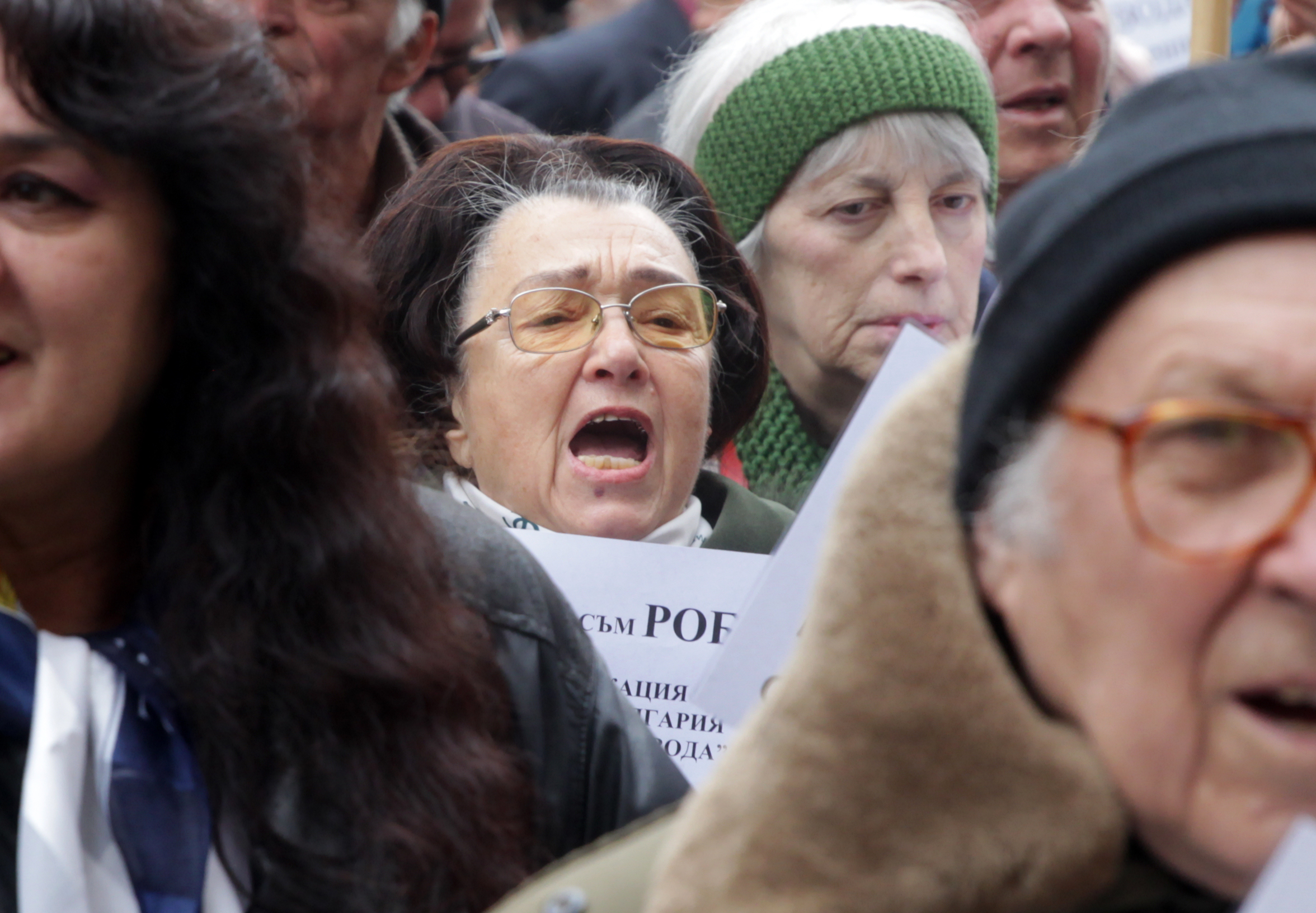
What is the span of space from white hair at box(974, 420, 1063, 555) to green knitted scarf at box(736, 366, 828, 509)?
208 centimetres

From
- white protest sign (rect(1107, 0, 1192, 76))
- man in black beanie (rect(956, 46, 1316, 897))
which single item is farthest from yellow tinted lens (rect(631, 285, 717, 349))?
white protest sign (rect(1107, 0, 1192, 76))

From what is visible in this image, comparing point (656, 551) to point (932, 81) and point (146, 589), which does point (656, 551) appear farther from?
point (932, 81)

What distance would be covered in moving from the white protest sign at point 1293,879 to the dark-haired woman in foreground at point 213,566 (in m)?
1.07

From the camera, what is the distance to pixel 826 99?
→ 3.19 metres

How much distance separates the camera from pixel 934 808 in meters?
1.21

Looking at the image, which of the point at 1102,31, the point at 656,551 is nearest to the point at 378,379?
the point at 656,551

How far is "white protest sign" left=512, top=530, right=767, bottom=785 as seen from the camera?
2498 millimetres

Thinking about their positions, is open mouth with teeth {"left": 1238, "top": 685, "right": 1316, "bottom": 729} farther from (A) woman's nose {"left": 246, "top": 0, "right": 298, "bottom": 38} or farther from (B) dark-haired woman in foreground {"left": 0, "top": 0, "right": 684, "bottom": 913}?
(A) woman's nose {"left": 246, "top": 0, "right": 298, "bottom": 38}

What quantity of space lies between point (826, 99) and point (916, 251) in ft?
1.16

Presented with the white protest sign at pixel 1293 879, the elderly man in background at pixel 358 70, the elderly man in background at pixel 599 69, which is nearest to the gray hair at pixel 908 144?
the elderly man in background at pixel 358 70

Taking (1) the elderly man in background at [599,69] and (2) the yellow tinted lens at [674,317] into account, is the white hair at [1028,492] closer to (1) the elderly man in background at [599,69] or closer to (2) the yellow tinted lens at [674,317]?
(2) the yellow tinted lens at [674,317]

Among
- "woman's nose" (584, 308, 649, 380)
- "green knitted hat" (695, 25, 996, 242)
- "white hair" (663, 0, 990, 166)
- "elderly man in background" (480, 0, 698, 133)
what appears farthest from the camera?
"elderly man in background" (480, 0, 698, 133)

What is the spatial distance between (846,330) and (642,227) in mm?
545

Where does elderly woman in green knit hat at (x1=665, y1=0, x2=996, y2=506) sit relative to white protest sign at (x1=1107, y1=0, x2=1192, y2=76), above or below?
below
